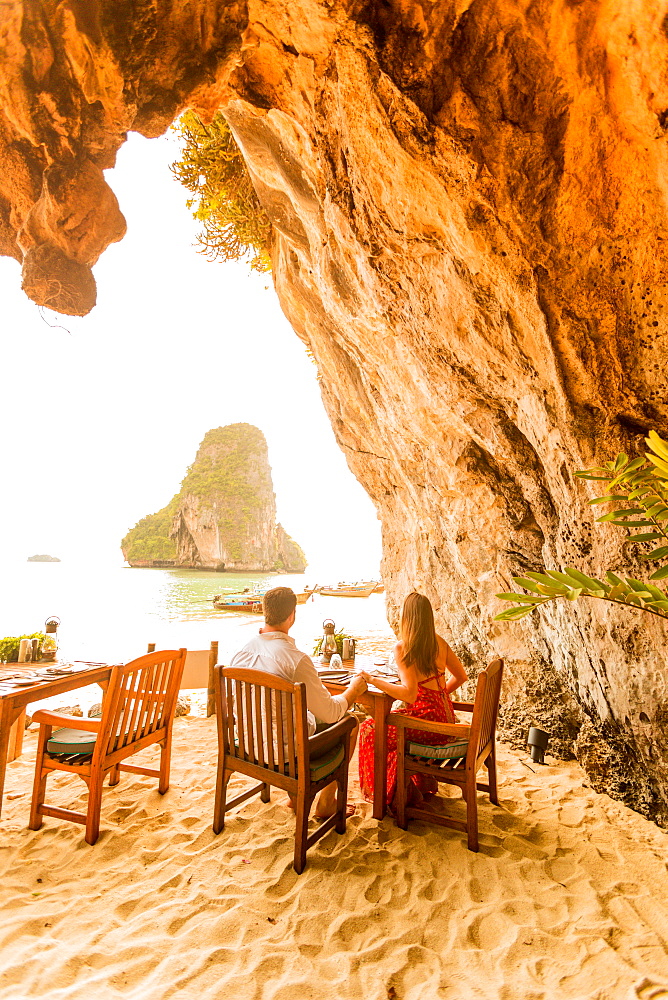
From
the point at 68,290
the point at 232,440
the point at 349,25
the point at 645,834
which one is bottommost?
the point at 645,834

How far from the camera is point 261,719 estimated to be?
2.37 metres

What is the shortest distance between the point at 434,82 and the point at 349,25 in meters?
0.53

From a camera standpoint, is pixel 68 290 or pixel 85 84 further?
pixel 68 290

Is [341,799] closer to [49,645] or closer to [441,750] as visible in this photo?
[441,750]

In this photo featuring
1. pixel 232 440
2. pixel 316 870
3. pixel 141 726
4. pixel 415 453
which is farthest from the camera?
pixel 232 440

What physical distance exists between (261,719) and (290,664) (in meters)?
0.29

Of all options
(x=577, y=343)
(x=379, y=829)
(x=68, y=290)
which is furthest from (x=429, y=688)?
(x=68, y=290)

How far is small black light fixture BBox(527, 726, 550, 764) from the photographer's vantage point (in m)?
3.57

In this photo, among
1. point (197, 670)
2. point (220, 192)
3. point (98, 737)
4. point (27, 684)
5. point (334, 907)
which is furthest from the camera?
point (197, 670)

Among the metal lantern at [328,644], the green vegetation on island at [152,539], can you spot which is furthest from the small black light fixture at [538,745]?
the green vegetation on island at [152,539]

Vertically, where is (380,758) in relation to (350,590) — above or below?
above

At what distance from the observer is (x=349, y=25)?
2.52 meters

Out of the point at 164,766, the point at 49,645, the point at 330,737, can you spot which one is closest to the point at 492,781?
the point at 330,737

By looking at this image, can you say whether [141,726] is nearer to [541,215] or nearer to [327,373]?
[541,215]
